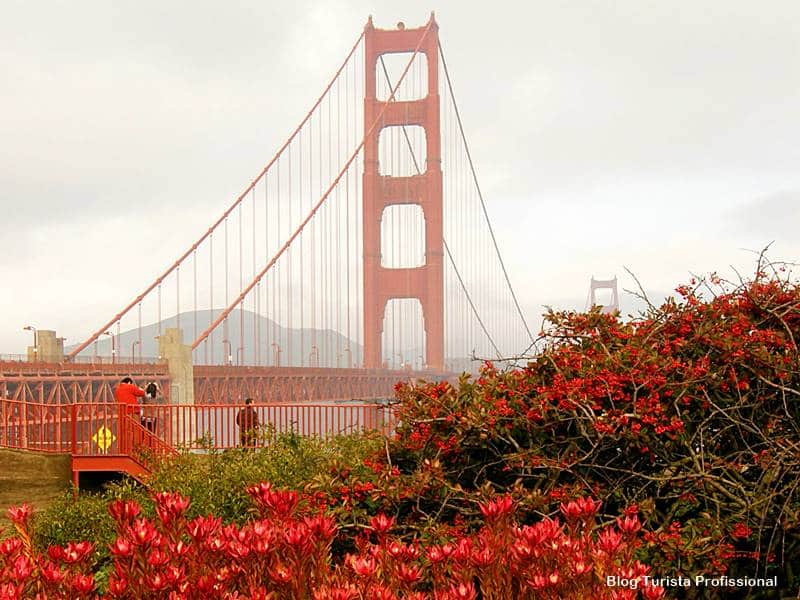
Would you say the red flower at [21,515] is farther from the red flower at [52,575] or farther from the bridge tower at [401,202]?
the bridge tower at [401,202]

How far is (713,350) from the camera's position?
264 inches

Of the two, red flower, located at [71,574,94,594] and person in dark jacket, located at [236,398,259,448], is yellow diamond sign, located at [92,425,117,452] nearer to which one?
person in dark jacket, located at [236,398,259,448]

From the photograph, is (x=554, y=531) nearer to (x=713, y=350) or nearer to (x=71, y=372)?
(x=713, y=350)

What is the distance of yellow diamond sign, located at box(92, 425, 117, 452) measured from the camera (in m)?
14.8

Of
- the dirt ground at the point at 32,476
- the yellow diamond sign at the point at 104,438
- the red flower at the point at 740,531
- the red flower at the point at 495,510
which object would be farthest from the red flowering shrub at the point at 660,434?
the dirt ground at the point at 32,476

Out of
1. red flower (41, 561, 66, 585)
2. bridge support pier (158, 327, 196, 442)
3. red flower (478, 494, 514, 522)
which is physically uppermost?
bridge support pier (158, 327, 196, 442)

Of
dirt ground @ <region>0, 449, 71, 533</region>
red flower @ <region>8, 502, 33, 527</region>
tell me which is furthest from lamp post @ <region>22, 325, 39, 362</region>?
red flower @ <region>8, 502, 33, 527</region>

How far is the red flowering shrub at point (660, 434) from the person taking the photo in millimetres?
6051

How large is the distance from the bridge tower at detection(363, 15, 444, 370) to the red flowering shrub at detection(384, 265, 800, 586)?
51.8 m

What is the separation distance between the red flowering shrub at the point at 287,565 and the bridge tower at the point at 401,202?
183 feet

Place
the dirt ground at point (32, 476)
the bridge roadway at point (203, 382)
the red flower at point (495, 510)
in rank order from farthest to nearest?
the bridge roadway at point (203, 382), the dirt ground at point (32, 476), the red flower at point (495, 510)

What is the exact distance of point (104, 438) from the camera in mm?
14875

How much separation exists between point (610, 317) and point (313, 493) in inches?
105

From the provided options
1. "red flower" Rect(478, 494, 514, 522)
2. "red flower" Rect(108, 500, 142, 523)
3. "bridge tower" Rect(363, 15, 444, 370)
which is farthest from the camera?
"bridge tower" Rect(363, 15, 444, 370)
